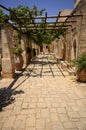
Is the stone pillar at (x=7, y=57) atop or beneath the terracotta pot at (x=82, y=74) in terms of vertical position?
atop

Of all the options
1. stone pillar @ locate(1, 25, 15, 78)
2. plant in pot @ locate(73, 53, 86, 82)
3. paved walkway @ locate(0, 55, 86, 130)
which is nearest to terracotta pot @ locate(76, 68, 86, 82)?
plant in pot @ locate(73, 53, 86, 82)

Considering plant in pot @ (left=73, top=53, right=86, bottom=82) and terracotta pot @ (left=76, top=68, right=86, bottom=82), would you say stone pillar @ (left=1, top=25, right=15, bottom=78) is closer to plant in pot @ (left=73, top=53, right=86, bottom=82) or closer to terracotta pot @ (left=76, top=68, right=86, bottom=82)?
plant in pot @ (left=73, top=53, right=86, bottom=82)

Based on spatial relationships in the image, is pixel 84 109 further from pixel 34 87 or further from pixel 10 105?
pixel 34 87

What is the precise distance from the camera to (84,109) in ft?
14.6

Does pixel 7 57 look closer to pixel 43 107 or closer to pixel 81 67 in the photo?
pixel 81 67

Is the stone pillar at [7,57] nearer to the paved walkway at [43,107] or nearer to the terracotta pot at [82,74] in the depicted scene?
the paved walkway at [43,107]

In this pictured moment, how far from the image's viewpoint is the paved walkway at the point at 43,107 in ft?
12.1

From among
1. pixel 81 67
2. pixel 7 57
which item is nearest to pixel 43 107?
pixel 81 67

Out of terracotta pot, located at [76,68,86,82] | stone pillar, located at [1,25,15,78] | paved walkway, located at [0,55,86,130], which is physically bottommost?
paved walkway, located at [0,55,86,130]

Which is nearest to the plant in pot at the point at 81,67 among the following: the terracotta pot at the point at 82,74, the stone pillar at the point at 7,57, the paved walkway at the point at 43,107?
the terracotta pot at the point at 82,74

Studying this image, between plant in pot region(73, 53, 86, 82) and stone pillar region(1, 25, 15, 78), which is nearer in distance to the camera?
Result: plant in pot region(73, 53, 86, 82)

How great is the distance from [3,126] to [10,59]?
515 centimetres

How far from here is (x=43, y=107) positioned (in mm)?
4656

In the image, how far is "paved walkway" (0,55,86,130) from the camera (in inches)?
145
